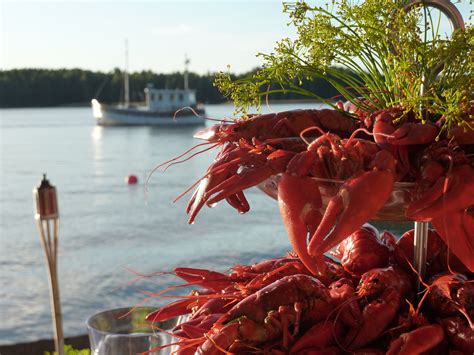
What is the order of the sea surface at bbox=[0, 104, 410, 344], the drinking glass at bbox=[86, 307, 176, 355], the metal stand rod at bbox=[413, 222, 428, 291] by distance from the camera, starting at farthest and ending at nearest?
the sea surface at bbox=[0, 104, 410, 344] → the drinking glass at bbox=[86, 307, 176, 355] → the metal stand rod at bbox=[413, 222, 428, 291]

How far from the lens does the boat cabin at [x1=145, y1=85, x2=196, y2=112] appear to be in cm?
4378

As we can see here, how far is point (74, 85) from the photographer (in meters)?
62.1

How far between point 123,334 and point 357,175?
2.93ft

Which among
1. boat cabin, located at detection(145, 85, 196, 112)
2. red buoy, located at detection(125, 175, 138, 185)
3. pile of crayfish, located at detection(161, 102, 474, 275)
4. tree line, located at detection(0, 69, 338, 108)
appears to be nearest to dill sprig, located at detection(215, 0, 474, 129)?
pile of crayfish, located at detection(161, 102, 474, 275)

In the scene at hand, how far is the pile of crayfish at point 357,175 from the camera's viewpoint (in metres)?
0.93

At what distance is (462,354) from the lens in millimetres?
1145

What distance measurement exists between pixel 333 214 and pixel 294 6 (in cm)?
45

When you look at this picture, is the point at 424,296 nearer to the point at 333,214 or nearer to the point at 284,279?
the point at 284,279

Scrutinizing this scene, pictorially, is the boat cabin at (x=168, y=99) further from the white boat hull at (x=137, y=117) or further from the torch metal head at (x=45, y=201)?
the torch metal head at (x=45, y=201)

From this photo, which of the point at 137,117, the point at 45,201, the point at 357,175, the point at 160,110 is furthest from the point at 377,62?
the point at 137,117

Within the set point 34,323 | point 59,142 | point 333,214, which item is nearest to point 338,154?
point 333,214

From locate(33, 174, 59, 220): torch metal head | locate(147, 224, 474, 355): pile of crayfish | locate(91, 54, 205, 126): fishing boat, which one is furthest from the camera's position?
locate(91, 54, 205, 126): fishing boat

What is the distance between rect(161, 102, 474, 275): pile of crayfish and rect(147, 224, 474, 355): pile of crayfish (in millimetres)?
213

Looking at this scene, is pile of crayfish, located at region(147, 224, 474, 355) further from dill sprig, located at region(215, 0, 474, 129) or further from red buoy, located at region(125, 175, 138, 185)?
red buoy, located at region(125, 175, 138, 185)
